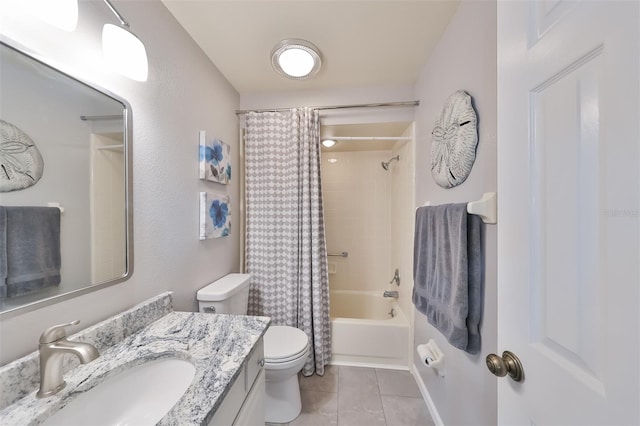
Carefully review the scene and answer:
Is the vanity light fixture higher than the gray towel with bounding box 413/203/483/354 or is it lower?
higher

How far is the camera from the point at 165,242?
1.17 metres

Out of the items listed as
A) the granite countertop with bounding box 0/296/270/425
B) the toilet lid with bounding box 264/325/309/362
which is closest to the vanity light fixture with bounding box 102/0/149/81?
the granite countertop with bounding box 0/296/270/425

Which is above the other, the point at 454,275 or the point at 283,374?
the point at 454,275

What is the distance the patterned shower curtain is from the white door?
135 centimetres

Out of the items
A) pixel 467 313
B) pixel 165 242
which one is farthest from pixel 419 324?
pixel 165 242

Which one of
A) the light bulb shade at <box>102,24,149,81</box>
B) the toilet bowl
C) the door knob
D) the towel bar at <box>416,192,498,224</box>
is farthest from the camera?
the toilet bowl

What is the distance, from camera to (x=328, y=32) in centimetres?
136

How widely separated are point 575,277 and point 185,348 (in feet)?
3.66

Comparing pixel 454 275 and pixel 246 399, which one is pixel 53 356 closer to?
pixel 246 399

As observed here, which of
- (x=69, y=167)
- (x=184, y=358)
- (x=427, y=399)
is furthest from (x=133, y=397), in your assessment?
(x=427, y=399)

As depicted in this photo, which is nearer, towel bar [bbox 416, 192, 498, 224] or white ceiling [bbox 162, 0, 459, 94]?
towel bar [bbox 416, 192, 498, 224]

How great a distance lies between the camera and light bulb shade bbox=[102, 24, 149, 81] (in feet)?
2.59

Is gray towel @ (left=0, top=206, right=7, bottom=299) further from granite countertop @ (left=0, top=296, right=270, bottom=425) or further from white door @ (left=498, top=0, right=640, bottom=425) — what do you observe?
white door @ (left=498, top=0, right=640, bottom=425)

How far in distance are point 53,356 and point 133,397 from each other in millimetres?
267
